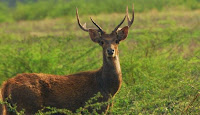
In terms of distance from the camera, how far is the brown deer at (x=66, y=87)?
7305 millimetres

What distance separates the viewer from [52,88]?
7574 mm

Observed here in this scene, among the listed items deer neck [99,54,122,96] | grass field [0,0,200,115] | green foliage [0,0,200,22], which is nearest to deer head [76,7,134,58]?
deer neck [99,54,122,96]

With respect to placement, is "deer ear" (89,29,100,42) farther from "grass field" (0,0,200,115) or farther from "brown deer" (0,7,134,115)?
"grass field" (0,0,200,115)

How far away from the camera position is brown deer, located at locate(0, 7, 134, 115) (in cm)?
730

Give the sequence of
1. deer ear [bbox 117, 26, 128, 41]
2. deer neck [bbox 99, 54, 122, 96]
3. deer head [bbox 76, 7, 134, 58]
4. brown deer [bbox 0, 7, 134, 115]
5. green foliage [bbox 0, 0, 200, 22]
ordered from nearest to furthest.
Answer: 1. brown deer [bbox 0, 7, 134, 115]
2. deer head [bbox 76, 7, 134, 58]
3. deer neck [bbox 99, 54, 122, 96]
4. deer ear [bbox 117, 26, 128, 41]
5. green foliage [bbox 0, 0, 200, 22]

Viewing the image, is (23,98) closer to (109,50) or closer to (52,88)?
(52,88)

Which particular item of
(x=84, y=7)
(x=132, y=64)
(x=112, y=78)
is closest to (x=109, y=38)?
(x=112, y=78)

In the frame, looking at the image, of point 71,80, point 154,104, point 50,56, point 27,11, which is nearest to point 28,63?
point 50,56

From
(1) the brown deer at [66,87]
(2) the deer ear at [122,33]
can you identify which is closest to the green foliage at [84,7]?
(2) the deer ear at [122,33]

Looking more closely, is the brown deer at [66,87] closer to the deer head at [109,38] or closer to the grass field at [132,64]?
the deer head at [109,38]

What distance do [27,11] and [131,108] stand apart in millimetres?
27626

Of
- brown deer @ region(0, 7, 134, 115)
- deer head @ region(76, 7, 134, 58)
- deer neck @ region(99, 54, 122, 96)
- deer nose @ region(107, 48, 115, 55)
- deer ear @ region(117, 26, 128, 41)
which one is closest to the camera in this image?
brown deer @ region(0, 7, 134, 115)

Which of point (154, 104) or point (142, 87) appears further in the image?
point (142, 87)

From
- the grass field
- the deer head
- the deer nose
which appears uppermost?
the deer head
